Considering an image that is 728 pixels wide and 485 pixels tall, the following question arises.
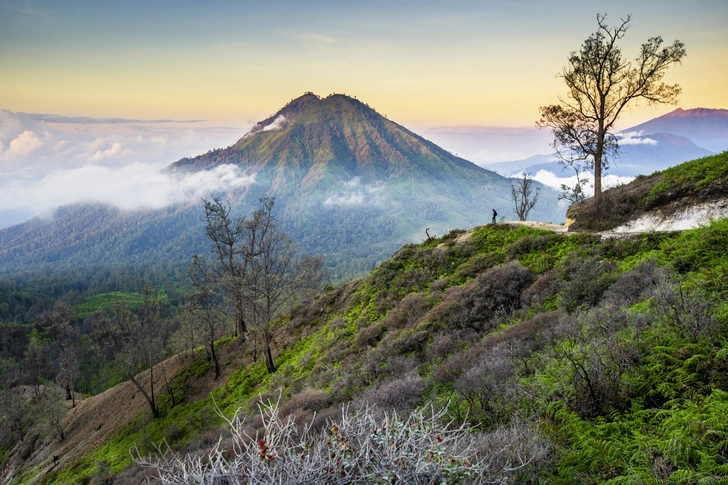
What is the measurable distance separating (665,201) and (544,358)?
1269cm

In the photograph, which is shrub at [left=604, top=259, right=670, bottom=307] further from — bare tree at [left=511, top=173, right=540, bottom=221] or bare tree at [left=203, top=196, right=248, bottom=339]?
bare tree at [left=511, top=173, right=540, bottom=221]

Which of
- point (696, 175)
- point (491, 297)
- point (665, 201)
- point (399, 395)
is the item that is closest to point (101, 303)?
point (491, 297)

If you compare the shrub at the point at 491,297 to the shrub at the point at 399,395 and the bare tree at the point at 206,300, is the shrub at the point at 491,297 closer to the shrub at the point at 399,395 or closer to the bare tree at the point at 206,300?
the shrub at the point at 399,395

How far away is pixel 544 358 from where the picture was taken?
23.9 ft

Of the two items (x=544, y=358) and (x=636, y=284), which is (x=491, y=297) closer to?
(x=636, y=284)

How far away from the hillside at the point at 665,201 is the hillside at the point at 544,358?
297cm

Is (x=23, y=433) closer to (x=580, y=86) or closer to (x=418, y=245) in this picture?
(x=418, y=245)

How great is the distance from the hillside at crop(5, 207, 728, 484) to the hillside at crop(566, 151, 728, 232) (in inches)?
117

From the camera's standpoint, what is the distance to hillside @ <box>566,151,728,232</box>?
44.4ft

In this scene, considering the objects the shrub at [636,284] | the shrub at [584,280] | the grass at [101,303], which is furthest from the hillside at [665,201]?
the grass at [101,303]

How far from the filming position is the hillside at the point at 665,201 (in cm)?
1353

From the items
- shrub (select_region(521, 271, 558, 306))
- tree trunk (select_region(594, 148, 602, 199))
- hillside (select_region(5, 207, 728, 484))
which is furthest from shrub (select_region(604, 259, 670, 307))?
tree trunk (select_region(594, 148, 602, 199))

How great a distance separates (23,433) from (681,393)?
183 feet

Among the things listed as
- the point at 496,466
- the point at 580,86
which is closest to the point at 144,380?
the point at 496,466
